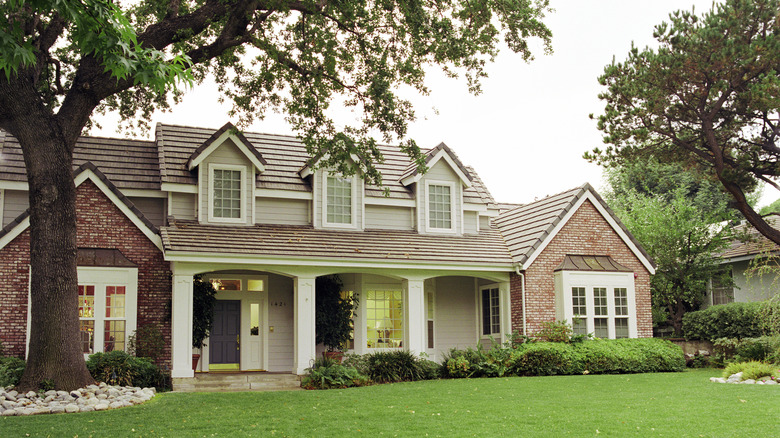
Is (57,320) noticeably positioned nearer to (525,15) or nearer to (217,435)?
(217,435)

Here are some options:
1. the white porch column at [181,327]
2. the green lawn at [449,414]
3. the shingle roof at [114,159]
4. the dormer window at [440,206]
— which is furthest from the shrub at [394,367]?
the shingle roof at [114,159]

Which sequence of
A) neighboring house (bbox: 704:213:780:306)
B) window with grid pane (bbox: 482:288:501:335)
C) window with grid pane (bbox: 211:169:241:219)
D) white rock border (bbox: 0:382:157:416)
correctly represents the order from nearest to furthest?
white rock border (bbox: 0:382:157:416) < window with grid pane (bbox: 211:169:241:219) < window with grid pane (bbox: 482:288:501:335) < neighboring house (bbox: 704:213:780:306)

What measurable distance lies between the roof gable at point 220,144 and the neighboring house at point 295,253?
45mm

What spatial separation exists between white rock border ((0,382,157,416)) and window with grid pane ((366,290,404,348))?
794 cm

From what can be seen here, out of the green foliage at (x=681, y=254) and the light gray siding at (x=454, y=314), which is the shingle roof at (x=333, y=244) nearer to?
the light gray siding at (x=454, y=314)

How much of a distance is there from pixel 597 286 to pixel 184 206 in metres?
12.2

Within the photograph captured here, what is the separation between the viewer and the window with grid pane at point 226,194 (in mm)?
19906

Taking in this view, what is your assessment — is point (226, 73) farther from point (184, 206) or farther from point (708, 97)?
point (708, 97)

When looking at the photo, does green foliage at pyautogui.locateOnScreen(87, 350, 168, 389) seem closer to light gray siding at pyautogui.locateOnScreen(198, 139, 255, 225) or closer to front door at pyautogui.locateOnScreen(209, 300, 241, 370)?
front door at pyautogui.locateOnScreen(209, 300, 241, 370)

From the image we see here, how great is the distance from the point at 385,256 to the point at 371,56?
5.58 metres

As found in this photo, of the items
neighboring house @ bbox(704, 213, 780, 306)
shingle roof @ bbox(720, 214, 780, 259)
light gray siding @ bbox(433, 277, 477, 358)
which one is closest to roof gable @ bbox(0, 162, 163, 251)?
light gray siding @ bbox(433, 277, 477, 358)

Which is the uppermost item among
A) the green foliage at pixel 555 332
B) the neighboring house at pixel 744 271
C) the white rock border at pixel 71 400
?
the neighboring house at pixel 744 271

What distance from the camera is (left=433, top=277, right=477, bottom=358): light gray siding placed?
22109mm

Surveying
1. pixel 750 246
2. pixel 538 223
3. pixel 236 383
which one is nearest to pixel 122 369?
pixel 236 383
